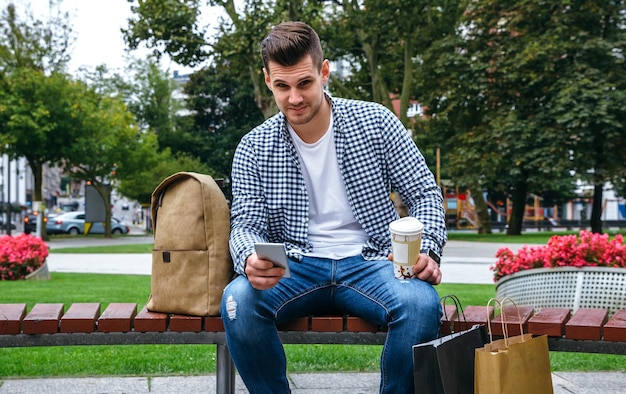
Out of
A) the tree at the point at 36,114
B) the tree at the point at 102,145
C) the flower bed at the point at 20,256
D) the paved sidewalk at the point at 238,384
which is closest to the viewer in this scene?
the paved sidewalk at the point at 238,384

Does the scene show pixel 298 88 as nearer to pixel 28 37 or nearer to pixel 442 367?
pixel 442 367

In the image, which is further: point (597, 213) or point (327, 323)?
point (597, 213)

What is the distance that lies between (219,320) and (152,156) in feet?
132

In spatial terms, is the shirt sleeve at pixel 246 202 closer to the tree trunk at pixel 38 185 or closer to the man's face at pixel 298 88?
the man's face at pixel 298 88

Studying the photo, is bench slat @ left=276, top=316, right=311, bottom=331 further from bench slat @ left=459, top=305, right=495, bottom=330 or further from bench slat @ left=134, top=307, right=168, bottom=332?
bench slat @ left=459, top=305, right=495, bottom=330

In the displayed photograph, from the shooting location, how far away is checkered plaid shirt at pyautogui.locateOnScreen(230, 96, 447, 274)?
344 centimetres

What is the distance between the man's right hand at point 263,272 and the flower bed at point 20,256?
428 inches

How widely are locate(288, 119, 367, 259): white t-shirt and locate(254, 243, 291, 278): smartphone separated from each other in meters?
0.56

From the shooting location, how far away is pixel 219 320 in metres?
3.43

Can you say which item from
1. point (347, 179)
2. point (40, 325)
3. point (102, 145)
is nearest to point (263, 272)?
point (347, 179)

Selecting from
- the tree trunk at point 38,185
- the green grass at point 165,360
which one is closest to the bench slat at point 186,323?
the green grass at point 165,360

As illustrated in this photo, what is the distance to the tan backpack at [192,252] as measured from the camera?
11.2 ft

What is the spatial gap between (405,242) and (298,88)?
92cm

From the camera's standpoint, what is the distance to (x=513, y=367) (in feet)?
8.54
